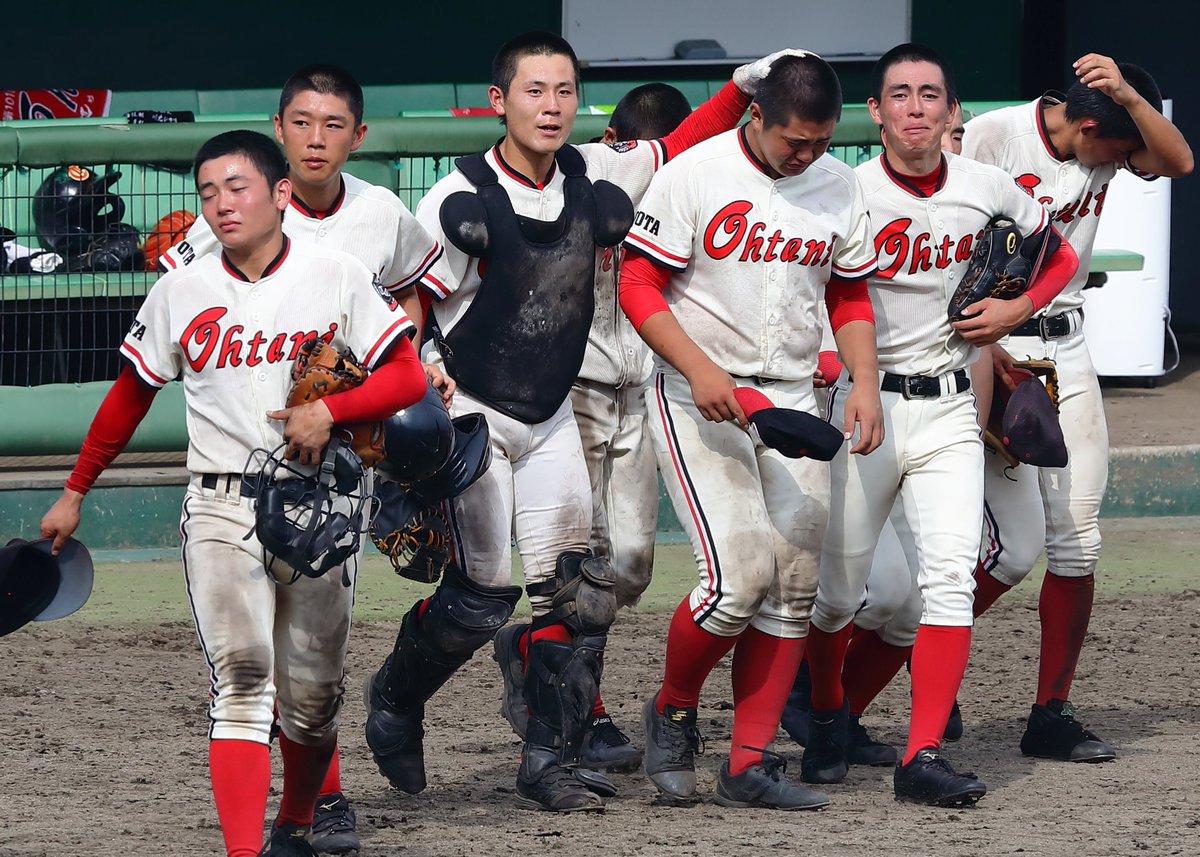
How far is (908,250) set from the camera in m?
4.77

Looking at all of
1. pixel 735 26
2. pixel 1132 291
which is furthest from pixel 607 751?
pixel 735 26

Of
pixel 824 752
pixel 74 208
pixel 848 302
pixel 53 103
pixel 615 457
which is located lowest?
pixel 824 752

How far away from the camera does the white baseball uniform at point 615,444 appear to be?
5141 mm

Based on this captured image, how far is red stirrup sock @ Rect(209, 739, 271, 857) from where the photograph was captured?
365 cm

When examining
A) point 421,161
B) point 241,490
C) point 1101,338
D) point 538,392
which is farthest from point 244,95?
point 241,490

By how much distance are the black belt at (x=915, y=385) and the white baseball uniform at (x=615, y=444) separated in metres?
0.75

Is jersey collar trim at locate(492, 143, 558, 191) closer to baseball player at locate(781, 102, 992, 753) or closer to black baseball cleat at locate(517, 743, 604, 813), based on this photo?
baseball player at locate(781, 102, 992, 753)

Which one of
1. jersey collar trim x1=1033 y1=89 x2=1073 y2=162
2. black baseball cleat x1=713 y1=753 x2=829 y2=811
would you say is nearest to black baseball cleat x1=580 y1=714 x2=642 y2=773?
black baseball cleat x1=713 y1=753 x2=829 y2=811

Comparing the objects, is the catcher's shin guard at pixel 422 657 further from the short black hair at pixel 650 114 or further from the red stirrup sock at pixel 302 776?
the short black hair at pixel 650 114

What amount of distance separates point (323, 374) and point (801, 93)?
142cm

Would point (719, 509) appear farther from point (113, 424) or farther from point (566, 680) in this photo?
point (113, 424)

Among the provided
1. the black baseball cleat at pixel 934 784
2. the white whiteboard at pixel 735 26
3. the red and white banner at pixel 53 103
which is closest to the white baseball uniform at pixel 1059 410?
the black baseball cleat at pixel 934 784

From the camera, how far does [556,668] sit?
15.2ft

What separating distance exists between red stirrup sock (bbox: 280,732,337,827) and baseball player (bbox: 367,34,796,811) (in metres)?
0.65
